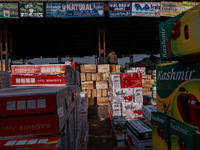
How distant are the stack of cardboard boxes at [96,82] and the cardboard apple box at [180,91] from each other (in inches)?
227

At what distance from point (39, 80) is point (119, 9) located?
7.99 m

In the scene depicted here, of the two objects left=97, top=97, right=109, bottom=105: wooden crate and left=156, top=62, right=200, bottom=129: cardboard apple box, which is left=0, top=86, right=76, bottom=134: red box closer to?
left=156, top=62, right=200, bottom=129: cardboard apple box

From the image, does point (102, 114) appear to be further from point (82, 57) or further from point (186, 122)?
Answer: point (82, 57)

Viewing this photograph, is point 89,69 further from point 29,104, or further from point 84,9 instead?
point 29,104

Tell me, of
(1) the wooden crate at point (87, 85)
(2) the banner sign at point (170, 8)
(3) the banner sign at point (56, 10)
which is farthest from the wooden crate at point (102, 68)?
(2) the banner sign at point (170, 8)

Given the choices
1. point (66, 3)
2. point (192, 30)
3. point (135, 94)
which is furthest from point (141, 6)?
point (192, 30)

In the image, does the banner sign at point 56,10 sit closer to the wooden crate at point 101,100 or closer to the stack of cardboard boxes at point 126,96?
the wooden crate at point 101,100

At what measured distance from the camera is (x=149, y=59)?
530 inches

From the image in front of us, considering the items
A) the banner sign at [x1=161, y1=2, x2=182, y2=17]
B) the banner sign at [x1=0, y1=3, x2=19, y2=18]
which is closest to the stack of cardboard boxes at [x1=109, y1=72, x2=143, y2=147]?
the banner sign at [x1=161, y1=2, x2=182, y2=17]

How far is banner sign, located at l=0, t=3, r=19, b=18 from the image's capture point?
8.69m

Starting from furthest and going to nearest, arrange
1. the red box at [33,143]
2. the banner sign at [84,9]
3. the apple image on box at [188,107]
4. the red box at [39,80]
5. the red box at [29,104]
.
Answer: the banner sign at [84,9]
the red box at [39,80]
the apple image on box at [188,107]
the red box at [29,104]
the red box at [33,143]

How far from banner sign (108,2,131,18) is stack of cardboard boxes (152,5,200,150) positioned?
26.7ft

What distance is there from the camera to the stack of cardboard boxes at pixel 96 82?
24.6 ft

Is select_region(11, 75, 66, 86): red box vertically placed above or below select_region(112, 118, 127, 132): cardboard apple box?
above
